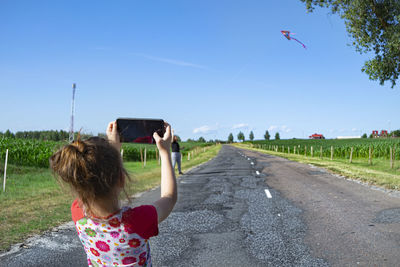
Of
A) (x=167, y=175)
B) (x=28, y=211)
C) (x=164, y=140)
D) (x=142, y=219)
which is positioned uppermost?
(x=164, y=140)

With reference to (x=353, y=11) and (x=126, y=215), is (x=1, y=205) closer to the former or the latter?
(x=126, y=215)

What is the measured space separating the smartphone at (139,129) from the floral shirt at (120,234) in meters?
0.50

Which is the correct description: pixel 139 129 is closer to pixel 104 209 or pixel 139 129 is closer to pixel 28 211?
pixel 104 209

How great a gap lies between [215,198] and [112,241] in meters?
7.93

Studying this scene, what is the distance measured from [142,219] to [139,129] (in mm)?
615

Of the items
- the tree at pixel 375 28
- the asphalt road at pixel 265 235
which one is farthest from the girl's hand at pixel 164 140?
the tree at pixel 375 28

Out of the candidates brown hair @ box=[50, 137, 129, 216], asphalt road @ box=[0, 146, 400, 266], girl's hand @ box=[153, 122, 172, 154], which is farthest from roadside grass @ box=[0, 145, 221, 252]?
asphalt road @ box=[0, 146, 400, 266]

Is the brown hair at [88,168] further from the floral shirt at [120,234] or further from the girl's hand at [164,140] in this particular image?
the girl's hand at [164,140]

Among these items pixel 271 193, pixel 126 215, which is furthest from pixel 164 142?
pixel 271 193

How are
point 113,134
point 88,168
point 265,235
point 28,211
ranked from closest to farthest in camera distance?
point 88,168, point 113,134, point 265,235, point 28,211

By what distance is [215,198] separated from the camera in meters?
9.66

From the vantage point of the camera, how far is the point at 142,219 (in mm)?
1845

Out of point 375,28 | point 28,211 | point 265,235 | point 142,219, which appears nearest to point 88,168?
point 142,219

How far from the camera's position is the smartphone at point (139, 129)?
7.17 ft
